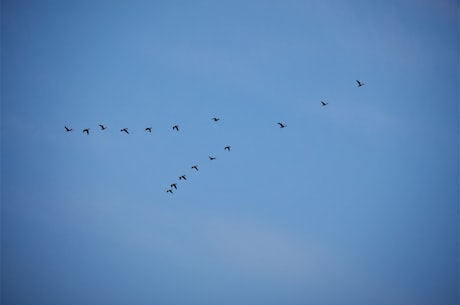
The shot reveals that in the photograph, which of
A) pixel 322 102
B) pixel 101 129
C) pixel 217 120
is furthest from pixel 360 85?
pixel 101 129

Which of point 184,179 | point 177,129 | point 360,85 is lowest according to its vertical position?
point 184,179

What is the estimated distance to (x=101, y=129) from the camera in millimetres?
75188

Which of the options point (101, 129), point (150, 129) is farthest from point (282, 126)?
point (101, 129)

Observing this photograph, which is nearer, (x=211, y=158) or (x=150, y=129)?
(x=150, y=129)

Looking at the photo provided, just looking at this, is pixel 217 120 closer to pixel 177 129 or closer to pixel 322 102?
pixel 177 129

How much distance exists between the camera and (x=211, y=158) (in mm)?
79875

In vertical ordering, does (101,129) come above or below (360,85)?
below

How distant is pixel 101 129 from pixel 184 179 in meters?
13.0

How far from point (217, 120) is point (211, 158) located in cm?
735

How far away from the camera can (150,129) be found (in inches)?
2948

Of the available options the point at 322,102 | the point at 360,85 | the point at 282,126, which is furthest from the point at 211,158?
the point at 360,85

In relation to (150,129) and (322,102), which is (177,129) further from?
(322,102)

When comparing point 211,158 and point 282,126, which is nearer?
point 282,126

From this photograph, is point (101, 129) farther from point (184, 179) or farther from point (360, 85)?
point (360, 85)
